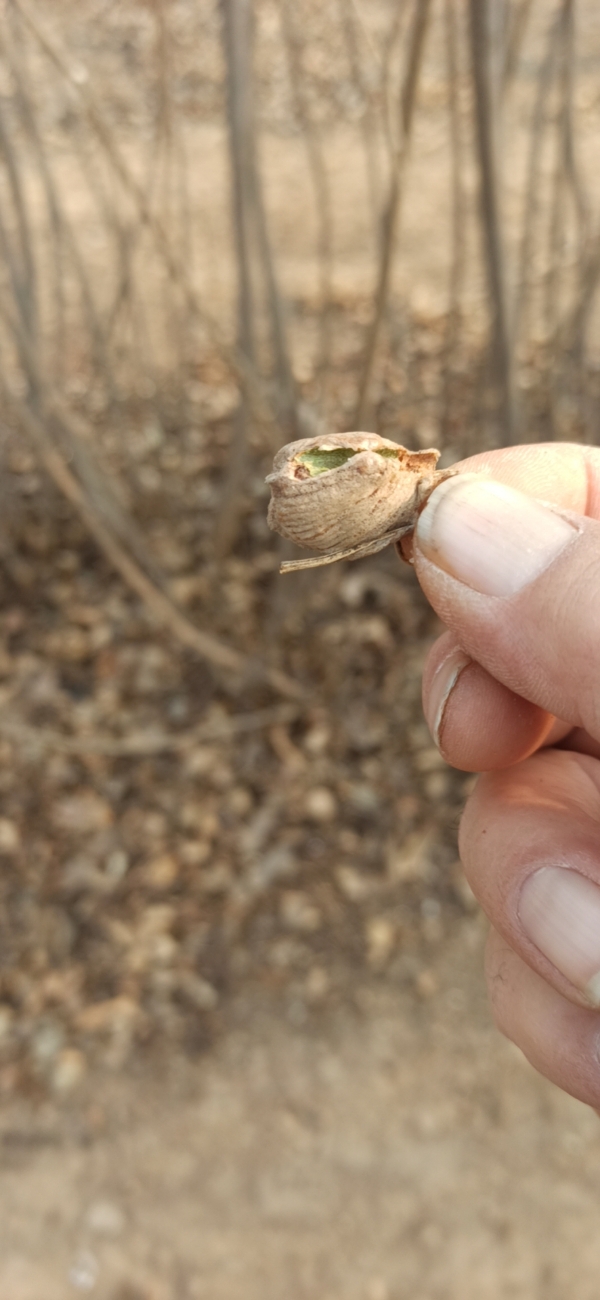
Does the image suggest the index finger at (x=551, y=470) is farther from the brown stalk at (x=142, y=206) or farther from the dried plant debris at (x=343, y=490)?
the brown stalk at (x=142, y=206)

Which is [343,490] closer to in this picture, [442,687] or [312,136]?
[442,687]

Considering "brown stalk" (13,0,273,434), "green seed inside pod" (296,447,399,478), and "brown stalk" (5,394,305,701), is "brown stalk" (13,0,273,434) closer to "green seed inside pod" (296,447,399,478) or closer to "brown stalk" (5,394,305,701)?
"brown stalk" (5,394,305,701)

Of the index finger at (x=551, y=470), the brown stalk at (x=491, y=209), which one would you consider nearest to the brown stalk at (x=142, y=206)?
the brown stalk at (x=491, y=209)

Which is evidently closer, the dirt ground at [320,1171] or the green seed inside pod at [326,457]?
the green seed inside pod at [326,457]

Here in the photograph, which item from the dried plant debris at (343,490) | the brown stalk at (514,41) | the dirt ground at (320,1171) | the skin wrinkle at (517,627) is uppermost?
the brown stalk at (514,41)

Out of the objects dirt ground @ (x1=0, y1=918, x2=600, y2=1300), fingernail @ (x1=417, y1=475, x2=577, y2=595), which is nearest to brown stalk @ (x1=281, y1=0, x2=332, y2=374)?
fingernail @ (x1=417, y1=475, x2=577, y2=595)

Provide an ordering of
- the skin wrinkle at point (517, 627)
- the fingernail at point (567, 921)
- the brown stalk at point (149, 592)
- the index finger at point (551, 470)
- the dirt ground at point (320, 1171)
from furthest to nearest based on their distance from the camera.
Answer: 1. the brown stalk at point (149, 592)
2. the dirt ground at point (320, 1171)
3. the index finger at point (551, 470)
4. the fingernail at point (567, 921)
5. the skin wrinkle at point (517, 627)
